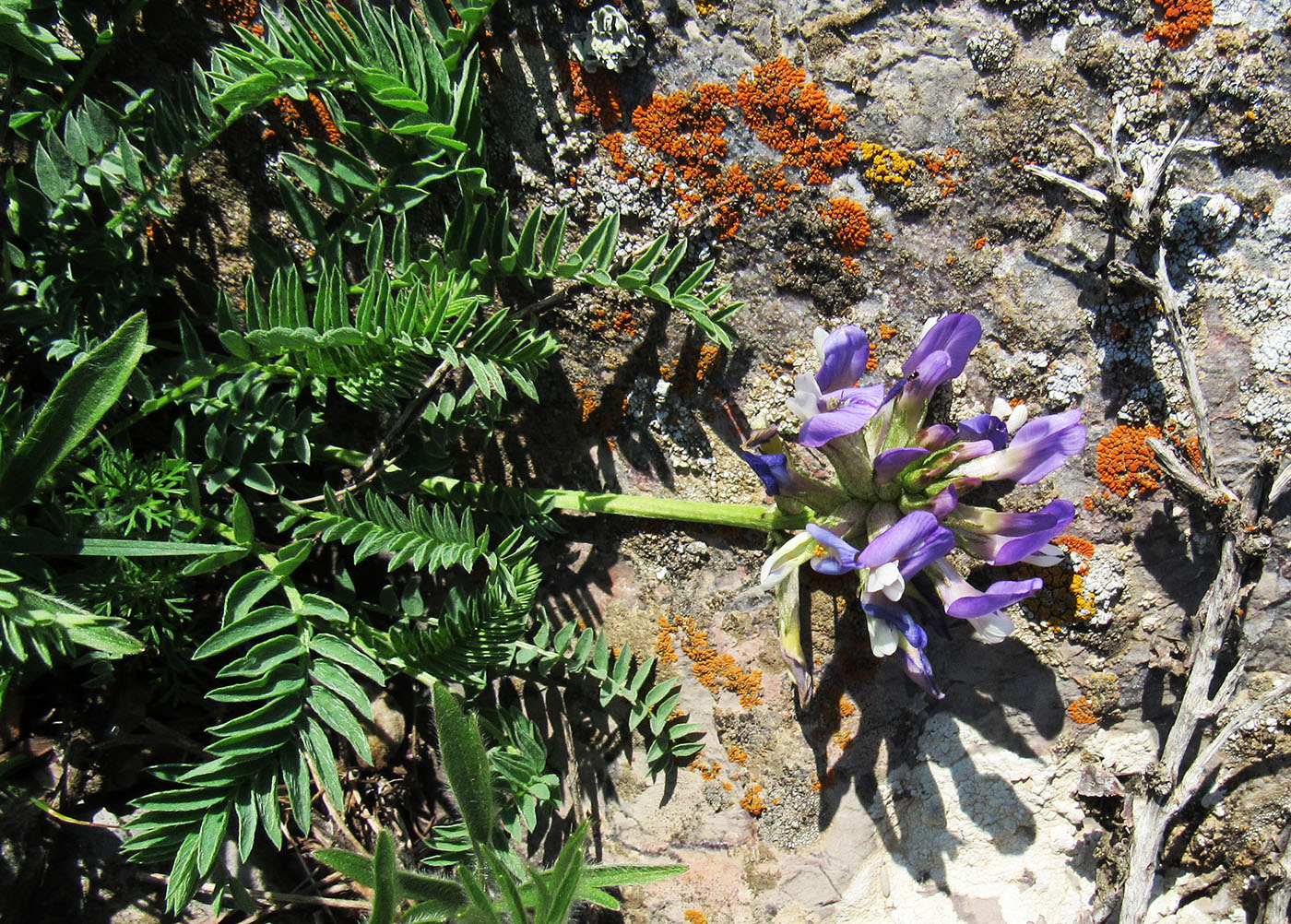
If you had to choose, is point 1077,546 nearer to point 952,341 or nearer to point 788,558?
point 952,341

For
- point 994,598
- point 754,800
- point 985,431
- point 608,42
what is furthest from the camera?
point 754,800

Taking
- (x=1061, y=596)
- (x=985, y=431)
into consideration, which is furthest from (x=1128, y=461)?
(x=985, y=431)

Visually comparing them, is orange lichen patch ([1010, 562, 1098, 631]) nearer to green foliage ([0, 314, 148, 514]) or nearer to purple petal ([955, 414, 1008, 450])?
purple petal ([955, 414, 1008, 450])

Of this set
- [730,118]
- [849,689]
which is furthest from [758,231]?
[849,689]

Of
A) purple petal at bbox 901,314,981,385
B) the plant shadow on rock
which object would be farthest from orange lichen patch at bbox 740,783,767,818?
purple petal at bbox 901,314,981,385

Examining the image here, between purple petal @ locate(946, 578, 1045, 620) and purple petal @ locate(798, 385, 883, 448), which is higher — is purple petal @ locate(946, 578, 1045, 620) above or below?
below

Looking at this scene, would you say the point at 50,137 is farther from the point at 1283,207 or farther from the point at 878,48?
the point at 1283,207
